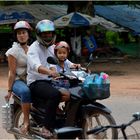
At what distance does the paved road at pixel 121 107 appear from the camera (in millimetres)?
9198

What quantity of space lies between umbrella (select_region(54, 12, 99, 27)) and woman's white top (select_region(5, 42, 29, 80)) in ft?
57.4

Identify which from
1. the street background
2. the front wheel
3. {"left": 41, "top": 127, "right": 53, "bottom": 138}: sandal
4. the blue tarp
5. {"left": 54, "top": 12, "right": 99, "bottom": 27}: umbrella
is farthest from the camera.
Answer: the blue tarp

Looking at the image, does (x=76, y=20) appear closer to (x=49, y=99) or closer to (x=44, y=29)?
(x=44, y=29)

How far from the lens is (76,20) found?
24609 mm

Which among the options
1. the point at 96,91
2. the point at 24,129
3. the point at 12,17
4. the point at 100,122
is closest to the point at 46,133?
the point at 24,129

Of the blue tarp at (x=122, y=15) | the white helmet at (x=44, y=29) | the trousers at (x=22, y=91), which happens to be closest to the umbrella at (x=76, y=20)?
the blue tarp at (x=122, y=15)

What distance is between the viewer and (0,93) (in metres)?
13.8

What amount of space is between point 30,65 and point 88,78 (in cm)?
86

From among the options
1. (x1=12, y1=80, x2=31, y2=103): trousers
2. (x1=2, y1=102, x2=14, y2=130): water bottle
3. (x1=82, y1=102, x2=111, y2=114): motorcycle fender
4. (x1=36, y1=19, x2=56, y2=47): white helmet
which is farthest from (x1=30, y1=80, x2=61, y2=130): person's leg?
(x1=2, y1=102, x2=14, y2=130): water bottle

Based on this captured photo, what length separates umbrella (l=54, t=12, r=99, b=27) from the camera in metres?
24.3

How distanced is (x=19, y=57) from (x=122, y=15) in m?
27.4

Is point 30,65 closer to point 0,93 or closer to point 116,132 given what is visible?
point 116,132

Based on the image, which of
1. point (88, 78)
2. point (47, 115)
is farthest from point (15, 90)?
point (88, 78)

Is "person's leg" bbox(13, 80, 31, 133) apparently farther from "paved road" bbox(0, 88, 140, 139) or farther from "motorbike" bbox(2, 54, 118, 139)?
"paved road" bbox(0, 88, 140, 139)
